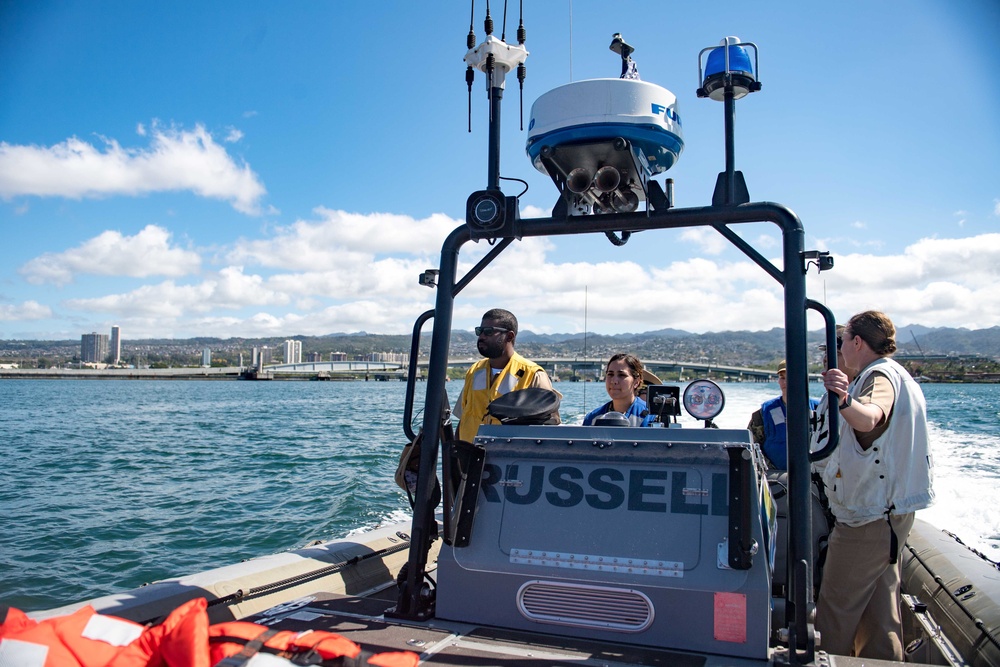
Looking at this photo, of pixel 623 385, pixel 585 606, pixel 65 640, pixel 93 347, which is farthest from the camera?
pixel 93 347

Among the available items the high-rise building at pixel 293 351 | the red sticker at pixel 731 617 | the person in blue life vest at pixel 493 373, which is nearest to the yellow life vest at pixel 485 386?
the person in blue life vest at pixel 493 373

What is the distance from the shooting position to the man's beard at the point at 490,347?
13.4 ft

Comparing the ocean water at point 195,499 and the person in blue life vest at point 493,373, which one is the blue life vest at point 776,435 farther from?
the person in blue life vest at point 493,373

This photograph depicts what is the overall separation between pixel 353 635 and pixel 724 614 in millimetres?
1219

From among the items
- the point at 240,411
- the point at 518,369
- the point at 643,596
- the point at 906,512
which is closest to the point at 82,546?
the point at 518,369

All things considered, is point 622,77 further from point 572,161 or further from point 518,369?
point 518,369

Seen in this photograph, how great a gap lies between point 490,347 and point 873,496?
206 cm

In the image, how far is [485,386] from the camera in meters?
4.36

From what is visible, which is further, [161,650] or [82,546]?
[82,546]

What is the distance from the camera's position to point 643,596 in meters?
2.37

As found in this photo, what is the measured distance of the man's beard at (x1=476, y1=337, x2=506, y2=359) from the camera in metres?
4.07

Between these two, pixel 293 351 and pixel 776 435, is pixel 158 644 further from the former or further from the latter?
pixel 293 351

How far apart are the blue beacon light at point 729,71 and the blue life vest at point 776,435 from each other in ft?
8.76

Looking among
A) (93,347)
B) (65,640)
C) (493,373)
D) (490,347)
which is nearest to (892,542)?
(490,347)
